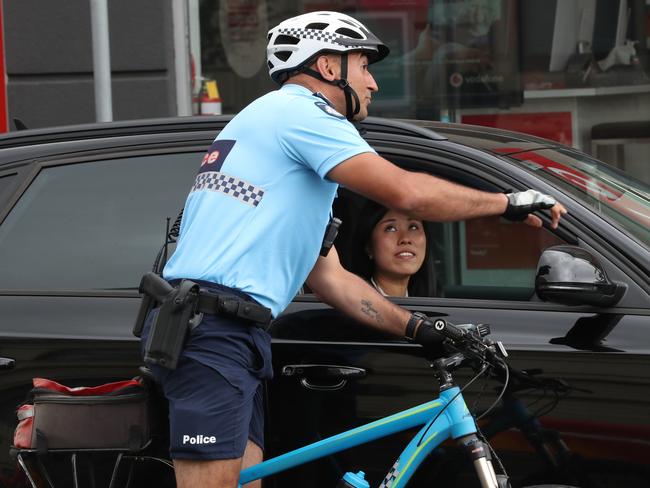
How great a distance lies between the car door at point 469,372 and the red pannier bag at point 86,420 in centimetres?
40

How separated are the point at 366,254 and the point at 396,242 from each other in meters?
0.10

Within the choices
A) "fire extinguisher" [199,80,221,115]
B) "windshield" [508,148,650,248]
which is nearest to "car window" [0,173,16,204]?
"windshield" [508,148,650,248]

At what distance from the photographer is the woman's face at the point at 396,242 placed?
3.74 metres

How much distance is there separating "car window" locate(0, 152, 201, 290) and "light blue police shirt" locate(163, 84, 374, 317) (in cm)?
54

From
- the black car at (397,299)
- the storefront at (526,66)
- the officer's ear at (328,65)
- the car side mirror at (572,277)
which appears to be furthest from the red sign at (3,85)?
the car side mirror at (572,277)

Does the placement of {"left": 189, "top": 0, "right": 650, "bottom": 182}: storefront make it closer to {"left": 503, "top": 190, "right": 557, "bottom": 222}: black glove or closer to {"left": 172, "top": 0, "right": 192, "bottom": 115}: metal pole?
{"left": 172, "top": 0, "right": 192, "bottom": 115}: metal pole

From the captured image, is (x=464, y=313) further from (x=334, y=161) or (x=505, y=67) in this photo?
(x=505, y=67)

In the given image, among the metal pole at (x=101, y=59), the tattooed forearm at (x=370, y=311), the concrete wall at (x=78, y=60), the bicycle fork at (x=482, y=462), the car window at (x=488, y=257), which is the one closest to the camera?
the bicycle fork at (x=482, y=462)

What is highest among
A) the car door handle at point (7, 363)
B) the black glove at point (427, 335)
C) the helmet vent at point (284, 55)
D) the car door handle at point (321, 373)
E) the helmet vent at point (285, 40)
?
the helmet vent at point (285, 40)

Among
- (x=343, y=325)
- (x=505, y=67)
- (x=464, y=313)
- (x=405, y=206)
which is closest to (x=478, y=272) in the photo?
(x=464, y=313)

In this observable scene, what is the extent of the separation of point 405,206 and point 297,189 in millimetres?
286

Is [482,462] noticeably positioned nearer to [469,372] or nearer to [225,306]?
[469,372]

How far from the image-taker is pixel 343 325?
3.40 meters

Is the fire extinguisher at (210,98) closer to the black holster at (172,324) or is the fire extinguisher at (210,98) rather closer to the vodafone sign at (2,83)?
the vodafone sign at (2,83)
